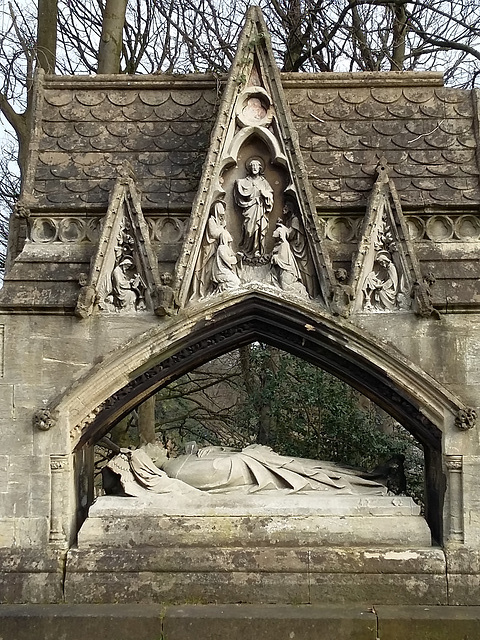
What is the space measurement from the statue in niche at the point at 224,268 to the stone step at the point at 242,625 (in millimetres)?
2399

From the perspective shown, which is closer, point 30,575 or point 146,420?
point 30,575

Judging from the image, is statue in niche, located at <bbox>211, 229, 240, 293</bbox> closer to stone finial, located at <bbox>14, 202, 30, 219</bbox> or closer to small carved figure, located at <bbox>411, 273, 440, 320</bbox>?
small carved figure, located at <bbox>411, 273, 440, 320</bbox>

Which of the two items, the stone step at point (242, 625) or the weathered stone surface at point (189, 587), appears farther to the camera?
the weathered stone surface at point (189, 587)

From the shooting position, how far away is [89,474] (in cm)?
589

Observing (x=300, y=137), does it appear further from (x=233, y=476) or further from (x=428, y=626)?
(x=428, y=626)

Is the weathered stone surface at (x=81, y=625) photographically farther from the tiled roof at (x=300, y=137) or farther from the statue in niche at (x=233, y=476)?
the tiled roof at (x=300, y=137)

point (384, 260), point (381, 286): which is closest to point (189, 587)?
point (381, 286)

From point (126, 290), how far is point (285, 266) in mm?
1266

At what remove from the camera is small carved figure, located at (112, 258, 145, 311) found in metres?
5.36

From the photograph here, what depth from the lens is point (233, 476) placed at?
18.1 ft

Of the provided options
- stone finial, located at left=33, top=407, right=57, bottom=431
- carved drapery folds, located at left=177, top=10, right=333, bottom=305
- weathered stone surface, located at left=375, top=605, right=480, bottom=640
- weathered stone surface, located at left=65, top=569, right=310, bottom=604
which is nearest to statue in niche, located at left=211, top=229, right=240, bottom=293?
carved drapery folds, located at left=177, top=10, right=333, bottom=305

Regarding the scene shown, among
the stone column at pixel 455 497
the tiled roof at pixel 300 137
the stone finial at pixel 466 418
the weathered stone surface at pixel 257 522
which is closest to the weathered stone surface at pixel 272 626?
the weathered stone surface at pixel 257 522

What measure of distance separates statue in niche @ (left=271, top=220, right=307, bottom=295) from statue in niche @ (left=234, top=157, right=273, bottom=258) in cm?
13

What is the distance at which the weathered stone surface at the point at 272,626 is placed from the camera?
15.3 ft
